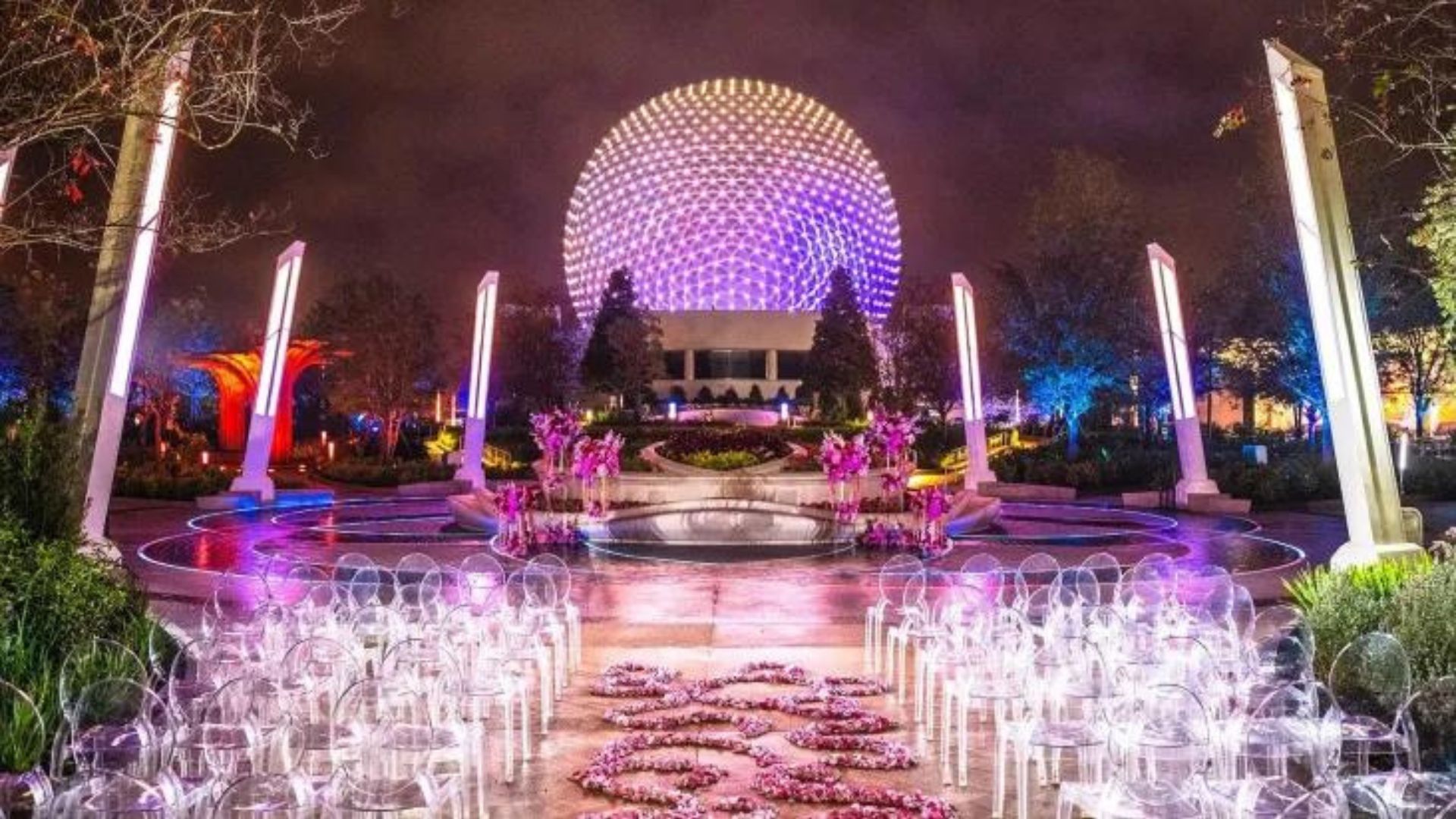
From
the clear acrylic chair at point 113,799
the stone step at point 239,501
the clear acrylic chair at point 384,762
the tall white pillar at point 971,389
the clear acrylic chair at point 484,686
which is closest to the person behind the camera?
the clear acrylic chair at point 113,799

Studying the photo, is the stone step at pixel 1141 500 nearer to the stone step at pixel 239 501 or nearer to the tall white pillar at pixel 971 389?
the tall white pillar at pixel 971 389

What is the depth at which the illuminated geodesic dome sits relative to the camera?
8812cm

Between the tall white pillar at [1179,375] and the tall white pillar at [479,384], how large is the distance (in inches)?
567

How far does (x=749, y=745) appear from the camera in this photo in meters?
8.93

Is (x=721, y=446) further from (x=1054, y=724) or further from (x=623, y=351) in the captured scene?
(x=623, y=351)

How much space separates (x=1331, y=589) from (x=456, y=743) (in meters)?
7.12

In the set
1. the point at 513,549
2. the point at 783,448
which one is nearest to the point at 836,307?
the point at 783,448

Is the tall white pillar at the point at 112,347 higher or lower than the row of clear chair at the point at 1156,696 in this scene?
higher

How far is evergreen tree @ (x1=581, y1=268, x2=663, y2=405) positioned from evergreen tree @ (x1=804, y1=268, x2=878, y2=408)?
8.27m

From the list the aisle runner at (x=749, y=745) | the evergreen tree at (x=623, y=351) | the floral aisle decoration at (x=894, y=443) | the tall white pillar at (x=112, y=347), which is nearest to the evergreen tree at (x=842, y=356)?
the evergreen tree at (x=623, y=351)

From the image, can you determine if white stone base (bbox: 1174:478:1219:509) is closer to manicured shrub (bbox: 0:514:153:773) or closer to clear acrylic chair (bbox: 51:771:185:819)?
manicured shrub (bbox: 0:514:153:773)

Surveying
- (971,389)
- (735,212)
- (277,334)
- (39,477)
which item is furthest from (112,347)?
(735,212)

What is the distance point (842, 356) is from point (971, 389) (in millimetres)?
31611

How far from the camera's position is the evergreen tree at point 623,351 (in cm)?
6431
